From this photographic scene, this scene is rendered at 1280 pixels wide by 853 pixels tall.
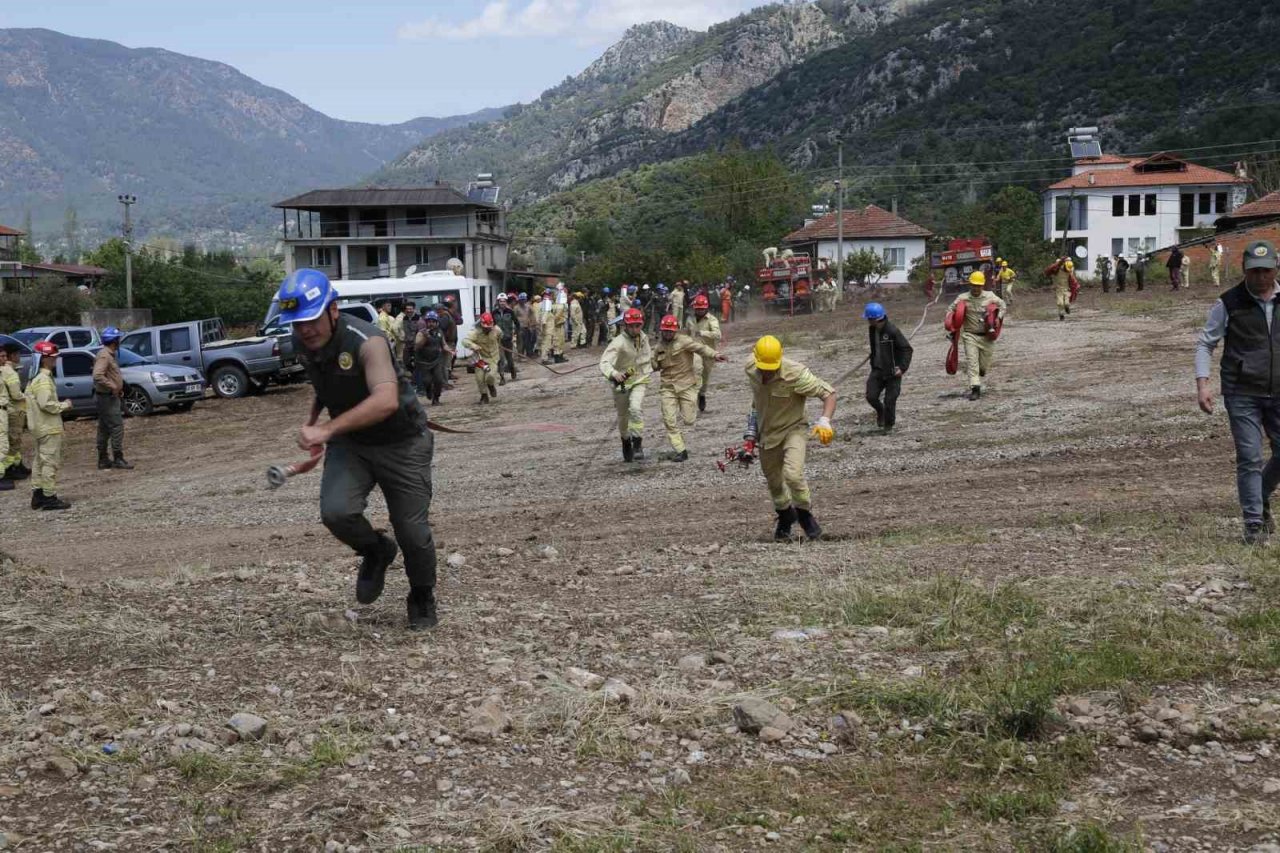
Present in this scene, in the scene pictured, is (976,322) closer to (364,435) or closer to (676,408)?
(676,408)

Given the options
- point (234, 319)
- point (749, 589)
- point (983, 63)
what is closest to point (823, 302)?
point (234, 319)

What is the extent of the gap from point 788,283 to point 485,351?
29.1m

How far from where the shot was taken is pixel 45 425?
606 inches

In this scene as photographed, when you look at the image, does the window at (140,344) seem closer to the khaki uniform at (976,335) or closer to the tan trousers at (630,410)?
the tan trousers at (630,410)

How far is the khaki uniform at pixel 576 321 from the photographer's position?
126 ft

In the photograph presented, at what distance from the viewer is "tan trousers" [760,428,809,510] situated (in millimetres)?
9922

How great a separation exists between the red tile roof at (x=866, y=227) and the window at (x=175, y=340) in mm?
51352

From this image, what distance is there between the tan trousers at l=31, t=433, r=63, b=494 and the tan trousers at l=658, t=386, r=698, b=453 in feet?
22.8

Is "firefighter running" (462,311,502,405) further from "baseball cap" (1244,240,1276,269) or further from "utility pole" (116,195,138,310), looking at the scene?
"utility pole" (116,195,138,310)

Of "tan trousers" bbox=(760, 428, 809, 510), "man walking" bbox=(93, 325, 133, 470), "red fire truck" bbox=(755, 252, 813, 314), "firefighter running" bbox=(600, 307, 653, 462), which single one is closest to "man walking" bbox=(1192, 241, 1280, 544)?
"tan trousers" bbox=(760, 428, 809, 510)

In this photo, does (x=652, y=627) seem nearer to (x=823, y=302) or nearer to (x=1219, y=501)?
(x=1219, y=501)

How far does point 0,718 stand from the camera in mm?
5719

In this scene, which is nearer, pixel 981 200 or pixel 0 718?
pixel 0 718

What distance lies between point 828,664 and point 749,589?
170 cm
